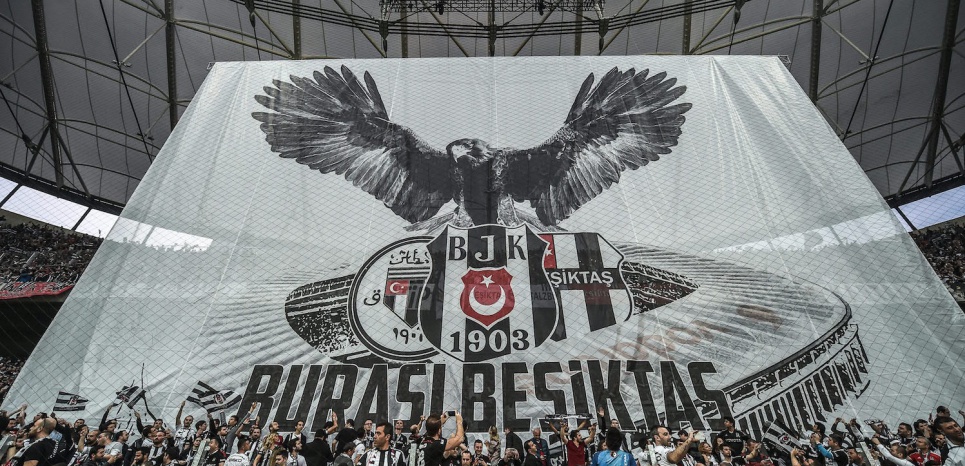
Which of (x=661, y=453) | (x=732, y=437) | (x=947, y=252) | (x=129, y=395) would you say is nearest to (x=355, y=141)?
(x=129, y=395)

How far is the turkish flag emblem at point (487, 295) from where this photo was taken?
7320 millimetres

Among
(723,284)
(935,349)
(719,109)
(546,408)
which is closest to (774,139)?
(719,109)

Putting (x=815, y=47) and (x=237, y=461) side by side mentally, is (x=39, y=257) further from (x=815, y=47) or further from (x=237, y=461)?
(x=815, y=47)

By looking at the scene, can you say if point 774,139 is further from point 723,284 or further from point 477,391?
point 477,391

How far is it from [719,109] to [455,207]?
4.78 meters

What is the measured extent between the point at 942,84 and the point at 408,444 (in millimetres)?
15321

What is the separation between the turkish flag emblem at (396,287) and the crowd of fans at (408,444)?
177 centimetres

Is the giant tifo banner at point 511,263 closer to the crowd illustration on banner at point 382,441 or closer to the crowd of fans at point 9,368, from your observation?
the crowd illustration on banner at point 382,441

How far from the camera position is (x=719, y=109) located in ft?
30.5

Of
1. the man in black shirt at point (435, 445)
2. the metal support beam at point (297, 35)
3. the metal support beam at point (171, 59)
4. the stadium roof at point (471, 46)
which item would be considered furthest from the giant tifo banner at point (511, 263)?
the metal support beam at point (171, 59)

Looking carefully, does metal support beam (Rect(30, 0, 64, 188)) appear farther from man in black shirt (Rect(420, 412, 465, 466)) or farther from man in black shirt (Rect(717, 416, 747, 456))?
man in black shirt (Rect(717, 416, 747, 456))

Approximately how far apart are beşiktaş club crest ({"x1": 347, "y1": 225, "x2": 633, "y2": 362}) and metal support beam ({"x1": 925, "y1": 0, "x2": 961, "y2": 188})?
10942 millimetres

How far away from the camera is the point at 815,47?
1390 cm

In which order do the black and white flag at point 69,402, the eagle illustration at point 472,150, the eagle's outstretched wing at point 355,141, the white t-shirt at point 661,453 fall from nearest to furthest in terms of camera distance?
the white t-shirt at point 661,453, the black and white flag at point 69,402, the eagle illustration at point 472,150, the eagle's outstretched wing at point 355,141
